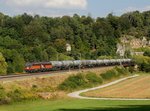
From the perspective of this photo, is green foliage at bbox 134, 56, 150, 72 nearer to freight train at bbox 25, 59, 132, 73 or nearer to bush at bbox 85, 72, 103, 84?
freight train at bbox 25, 59, 132, 73

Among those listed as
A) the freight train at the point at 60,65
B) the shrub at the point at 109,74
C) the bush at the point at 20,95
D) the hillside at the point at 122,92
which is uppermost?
the freight train at the point at 60,65

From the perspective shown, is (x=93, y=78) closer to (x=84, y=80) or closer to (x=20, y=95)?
(x=84, y=80)

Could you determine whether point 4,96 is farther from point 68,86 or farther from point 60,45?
point 60,45

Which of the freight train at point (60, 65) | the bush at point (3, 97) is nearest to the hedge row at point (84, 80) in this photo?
the freight train at point (60, 65)

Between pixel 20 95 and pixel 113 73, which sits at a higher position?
pixel 20 95

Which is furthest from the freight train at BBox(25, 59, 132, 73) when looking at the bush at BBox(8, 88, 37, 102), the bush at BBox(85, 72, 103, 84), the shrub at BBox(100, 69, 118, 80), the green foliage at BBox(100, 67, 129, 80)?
the bush at BBox(8, 88, 37, 102)

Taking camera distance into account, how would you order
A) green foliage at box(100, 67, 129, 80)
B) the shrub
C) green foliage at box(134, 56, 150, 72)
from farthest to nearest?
green foliage at box(134, 56, 150, 72) < green foliage at box(100, 67, 129, 80) < the shrub

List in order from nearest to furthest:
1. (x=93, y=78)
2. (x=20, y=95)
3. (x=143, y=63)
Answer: (x=20, y=95) → (x=93, y=78) → (x=143, y=63)

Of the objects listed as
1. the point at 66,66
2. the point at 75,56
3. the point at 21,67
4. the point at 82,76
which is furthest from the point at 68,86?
the point at 75,56

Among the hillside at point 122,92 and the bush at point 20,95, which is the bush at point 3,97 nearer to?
the bush at point 20,95

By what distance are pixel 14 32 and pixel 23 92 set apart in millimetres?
136186

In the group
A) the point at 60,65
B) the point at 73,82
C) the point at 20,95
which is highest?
the point at 60,65

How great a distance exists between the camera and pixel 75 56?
184 metres

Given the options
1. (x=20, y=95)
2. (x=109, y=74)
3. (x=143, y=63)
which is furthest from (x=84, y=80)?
(x=143, y=63)
